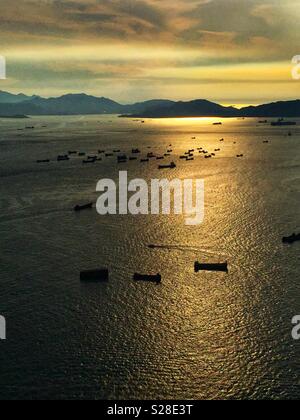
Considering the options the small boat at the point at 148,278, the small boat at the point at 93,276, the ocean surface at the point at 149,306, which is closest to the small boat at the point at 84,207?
the ocean surface at the point at 149,306

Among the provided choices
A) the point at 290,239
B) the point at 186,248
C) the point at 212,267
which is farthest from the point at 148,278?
the point at 290,239

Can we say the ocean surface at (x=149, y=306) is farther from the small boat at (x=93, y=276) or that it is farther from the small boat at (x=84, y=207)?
the small boat at (x=84, y=207)

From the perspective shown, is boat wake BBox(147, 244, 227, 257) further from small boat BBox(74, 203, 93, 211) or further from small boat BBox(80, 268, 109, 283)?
small boat BBox(74, 203, 93, 211)

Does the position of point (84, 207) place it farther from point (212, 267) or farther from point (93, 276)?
point (212, 267)

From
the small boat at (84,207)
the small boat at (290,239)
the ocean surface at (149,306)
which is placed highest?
the small boat at (84,207)

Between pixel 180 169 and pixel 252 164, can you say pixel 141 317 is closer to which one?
pixel 180 169

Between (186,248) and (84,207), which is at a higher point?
(84,207)

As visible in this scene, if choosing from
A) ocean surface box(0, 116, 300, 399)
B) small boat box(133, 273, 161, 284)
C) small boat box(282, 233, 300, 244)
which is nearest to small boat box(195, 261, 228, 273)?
ocean surface box(0, 116, 300, 399)

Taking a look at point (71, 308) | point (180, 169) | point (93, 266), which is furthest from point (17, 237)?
point (180, 169)

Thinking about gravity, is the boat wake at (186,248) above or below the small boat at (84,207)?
below

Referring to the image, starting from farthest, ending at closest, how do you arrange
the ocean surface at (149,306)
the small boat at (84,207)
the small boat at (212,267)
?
1. the small boat at (84,207)
2. the small boat at (212,267)
3. the ocean surface at (149,306)
